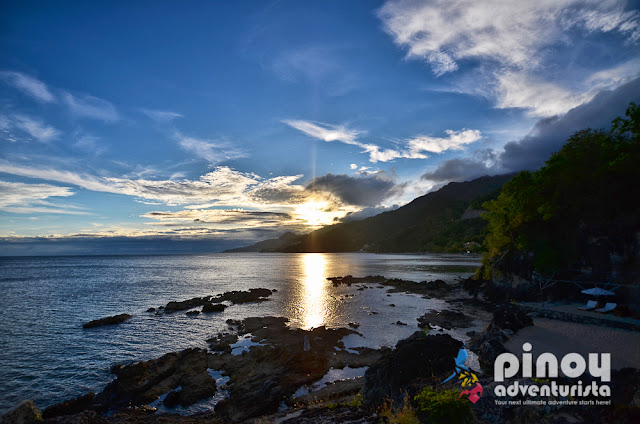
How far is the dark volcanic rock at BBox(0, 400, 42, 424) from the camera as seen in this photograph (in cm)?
1451

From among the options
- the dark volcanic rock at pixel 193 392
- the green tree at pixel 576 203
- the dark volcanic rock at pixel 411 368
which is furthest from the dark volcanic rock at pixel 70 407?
the green tree at pixel 576 203

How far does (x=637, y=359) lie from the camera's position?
17016mm

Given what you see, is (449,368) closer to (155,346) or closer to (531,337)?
(531,337)

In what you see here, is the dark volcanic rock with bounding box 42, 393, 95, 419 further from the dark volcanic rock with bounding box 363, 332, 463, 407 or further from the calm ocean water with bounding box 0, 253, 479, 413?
the dark volcanic rock with bounding box 363, 332, 463, 407

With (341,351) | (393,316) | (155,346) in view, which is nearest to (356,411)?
(341,351)

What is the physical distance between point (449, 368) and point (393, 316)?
29.6 m

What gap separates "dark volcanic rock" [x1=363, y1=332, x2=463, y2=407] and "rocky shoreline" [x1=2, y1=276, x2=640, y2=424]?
0.17 feet

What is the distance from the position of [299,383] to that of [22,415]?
15.5m

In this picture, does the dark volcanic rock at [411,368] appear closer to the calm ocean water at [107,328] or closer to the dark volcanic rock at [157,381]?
the dark volcanic rock at [157,381]

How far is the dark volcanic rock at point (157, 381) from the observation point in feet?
65.0

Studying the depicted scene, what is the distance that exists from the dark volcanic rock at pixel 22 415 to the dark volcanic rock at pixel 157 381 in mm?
4742

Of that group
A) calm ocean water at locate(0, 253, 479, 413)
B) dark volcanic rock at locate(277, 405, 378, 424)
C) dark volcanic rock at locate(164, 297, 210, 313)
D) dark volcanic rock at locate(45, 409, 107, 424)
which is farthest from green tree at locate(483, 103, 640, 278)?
dark volcanic rock at locate(164, 297, 210, 313)

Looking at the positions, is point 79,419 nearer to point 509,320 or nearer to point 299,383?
point 299,383

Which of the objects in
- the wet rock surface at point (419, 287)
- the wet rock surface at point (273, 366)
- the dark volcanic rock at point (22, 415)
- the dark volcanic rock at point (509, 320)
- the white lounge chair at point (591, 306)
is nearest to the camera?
the dark volcanic rock at point (22, 415)
